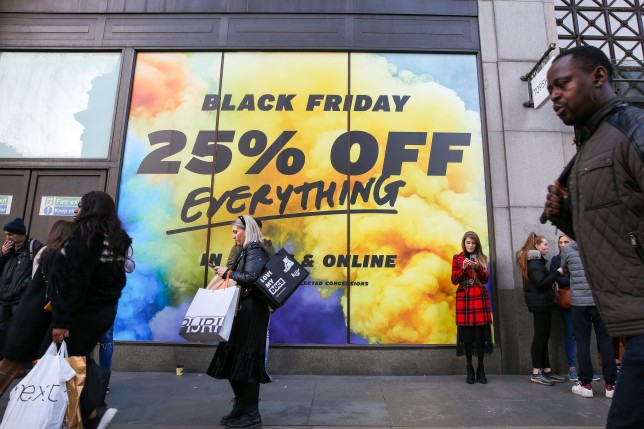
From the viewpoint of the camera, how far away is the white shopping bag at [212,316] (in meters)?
3.63

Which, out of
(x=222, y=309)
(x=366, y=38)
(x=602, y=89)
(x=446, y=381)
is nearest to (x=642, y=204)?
(x=602, y=89)

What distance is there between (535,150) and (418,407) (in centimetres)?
465

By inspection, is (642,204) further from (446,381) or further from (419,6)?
(419,6)

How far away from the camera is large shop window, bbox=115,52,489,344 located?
256 inches

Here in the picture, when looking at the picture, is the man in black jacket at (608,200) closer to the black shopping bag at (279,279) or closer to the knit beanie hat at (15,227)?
the black shopping bag at (279,279)

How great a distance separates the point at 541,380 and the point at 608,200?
4.86 meters

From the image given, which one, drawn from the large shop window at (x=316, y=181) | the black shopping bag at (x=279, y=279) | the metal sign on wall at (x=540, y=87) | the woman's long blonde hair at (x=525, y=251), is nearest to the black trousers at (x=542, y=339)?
the woman's long blonde hair at (x=525, y=251)

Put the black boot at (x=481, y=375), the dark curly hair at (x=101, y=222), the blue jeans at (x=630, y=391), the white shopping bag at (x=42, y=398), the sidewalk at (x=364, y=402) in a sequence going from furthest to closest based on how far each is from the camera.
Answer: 1. the black boot at (x=481, y=375)
2. the sidewalk at (x=364, y=402)
3. the dark curly hair at (x=101, y=222)
4. the white shopping bag at (x=42, y=398)
5. the blue jeans at (x=630, y=391)

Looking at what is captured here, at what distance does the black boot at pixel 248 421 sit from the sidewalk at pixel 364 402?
1.08ft

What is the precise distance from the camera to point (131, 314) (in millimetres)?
6551

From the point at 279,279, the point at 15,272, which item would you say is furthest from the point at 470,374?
the point at 15,272

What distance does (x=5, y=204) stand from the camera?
7125 millimetres

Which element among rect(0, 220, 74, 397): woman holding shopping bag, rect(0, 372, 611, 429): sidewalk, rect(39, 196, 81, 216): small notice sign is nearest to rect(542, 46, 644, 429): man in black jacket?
rect(0, 372, 611, 429): sidewalk

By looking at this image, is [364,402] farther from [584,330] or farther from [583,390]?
[584,330]
